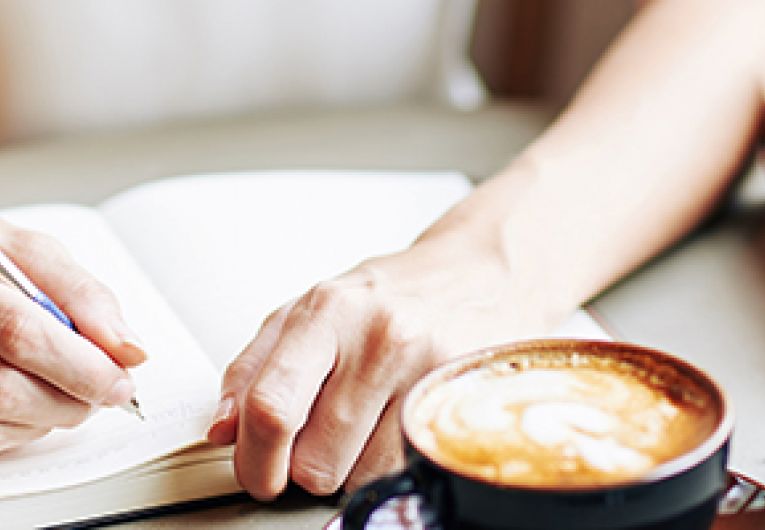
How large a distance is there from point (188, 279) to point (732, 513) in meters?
0.45

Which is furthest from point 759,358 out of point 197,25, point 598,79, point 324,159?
point 197,25

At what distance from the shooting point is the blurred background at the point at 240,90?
117 cm

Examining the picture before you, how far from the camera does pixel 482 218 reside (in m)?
0.75

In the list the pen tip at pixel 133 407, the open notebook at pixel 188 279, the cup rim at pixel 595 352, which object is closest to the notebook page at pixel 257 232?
the open notebook at pixel 188 279

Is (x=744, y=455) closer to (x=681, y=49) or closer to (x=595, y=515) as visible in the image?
(x=595, y=515)

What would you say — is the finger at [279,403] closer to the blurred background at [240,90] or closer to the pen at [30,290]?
the pen at [30,290]

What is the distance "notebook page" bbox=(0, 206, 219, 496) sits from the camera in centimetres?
58

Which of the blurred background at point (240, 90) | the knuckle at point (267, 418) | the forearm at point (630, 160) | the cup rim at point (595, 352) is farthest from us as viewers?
the blurred background at point (240, 90)

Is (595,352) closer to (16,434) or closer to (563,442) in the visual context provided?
(563,442)

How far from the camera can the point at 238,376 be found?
60 centimetres

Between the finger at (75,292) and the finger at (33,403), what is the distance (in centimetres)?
4

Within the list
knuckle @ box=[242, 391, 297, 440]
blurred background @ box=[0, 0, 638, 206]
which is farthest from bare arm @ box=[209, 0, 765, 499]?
blurred background @ box=[0, 0, 638, 206]

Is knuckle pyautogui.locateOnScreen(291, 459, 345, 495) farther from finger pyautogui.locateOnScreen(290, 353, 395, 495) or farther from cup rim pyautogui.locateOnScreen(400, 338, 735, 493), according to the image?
cup rim pyautogui.locateOnScreen(400, 338, 735, 493)

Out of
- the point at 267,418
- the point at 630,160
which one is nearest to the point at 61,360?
the point at 267,418
